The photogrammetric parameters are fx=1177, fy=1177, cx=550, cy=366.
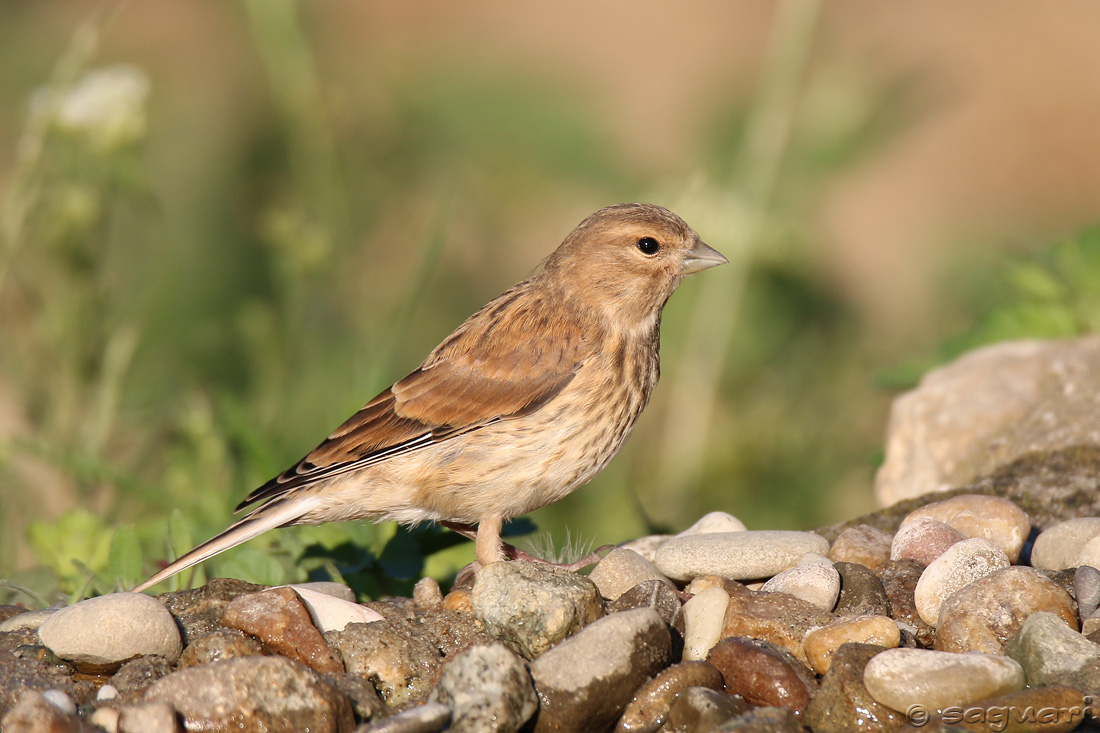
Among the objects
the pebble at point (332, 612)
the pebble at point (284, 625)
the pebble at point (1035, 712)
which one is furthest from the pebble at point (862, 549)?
the pebble at point (284, 625)

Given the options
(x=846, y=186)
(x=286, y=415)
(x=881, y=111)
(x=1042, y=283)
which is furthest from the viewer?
(x=846, y=186)

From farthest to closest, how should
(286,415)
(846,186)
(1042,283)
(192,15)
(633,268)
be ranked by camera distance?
(192,15), (846,186), (286,415), (1042,283), (633,268)

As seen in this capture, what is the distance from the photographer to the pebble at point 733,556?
3318 millimetres

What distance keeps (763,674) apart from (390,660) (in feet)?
3.00

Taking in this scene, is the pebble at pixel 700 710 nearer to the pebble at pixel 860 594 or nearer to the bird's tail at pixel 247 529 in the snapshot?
the pebble at pixel 860 594

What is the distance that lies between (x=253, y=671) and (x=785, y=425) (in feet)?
12.6

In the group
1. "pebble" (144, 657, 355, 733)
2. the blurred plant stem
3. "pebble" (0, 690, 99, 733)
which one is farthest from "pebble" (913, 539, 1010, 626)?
the blurred plant stem

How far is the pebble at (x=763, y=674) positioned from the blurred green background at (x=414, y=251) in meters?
1.41

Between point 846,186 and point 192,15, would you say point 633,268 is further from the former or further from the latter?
point 192,15

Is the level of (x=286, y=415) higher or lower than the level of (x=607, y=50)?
lower

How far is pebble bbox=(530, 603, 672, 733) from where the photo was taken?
9.00 ft

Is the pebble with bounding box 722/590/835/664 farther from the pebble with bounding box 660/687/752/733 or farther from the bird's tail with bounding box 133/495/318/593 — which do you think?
the bird's tail with bounding box 133/495/318/593

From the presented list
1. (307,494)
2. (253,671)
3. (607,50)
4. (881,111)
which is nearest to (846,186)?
(881,111)

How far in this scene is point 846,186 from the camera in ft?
30.0
